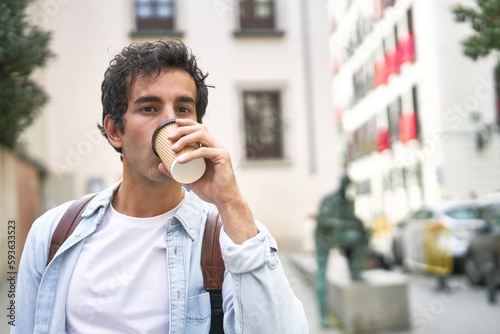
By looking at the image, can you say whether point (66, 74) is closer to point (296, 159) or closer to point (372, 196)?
point (296, 159)

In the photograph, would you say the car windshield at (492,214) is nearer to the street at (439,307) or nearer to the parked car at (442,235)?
the parked car at (442,235)

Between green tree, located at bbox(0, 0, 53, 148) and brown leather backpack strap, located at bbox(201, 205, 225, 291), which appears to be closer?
brown leather backpack strap, located at bbox(201, 205, 225, 291)

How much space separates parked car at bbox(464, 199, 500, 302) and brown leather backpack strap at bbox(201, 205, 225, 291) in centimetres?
626

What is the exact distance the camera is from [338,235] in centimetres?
605

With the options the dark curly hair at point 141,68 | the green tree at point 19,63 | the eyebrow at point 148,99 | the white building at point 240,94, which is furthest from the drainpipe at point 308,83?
the eyebrow at point 148,99

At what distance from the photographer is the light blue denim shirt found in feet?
4.08

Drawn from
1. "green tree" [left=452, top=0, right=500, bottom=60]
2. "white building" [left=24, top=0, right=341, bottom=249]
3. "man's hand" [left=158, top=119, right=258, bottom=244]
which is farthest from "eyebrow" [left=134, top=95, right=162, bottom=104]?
"white building" [left=24, top=0, right=341, bottom=249]

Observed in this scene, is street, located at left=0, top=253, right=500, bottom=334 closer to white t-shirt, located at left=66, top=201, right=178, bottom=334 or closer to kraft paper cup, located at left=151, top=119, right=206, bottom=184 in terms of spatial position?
white t-shirt, located at left=66, top=201, right=178, bottom=334

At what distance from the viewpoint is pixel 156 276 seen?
1.37 metres

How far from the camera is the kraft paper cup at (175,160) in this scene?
1225 millimetres

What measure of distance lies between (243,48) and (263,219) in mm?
2298

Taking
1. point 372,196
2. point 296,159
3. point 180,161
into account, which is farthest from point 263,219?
point 180,161

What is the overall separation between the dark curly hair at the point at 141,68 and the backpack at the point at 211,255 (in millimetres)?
235

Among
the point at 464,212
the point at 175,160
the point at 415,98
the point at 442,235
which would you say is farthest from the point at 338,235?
the point at 415,98
